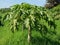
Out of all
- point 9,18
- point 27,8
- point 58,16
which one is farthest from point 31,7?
point 58,16

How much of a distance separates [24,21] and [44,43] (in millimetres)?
1444

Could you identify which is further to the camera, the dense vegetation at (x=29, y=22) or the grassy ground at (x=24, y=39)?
the grassy ground at (x=24, y=39)

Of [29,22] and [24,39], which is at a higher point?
[29,22]

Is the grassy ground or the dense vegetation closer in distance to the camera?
the dense vegetation

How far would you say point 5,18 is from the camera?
316 inches

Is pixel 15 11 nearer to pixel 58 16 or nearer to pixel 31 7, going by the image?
pixel 31 7

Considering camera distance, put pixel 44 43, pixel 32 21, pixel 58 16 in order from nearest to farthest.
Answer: pixel 32 21 < pixel 44 43 < pixel 58 16

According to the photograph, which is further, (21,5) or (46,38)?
(46,38)

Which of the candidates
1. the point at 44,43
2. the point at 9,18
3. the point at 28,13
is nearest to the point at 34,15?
the point at 28,13

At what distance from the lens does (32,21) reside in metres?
7.55

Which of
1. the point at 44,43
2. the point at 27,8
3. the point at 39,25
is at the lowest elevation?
the point at 44,43

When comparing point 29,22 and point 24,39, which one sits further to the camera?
point 24,39

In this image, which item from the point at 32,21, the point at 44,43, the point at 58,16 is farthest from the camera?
the point at 58,16

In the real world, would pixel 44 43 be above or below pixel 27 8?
below
